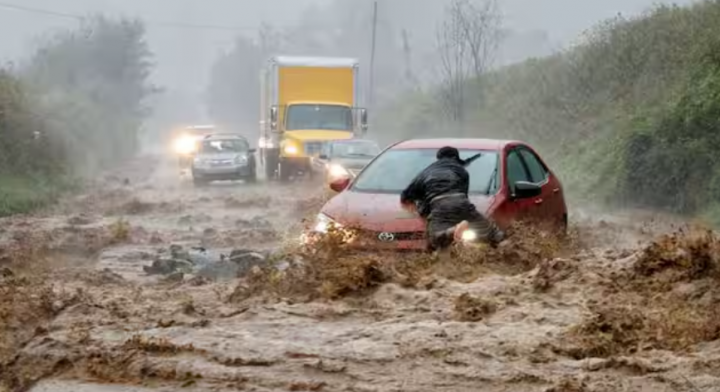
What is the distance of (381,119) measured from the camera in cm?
5862

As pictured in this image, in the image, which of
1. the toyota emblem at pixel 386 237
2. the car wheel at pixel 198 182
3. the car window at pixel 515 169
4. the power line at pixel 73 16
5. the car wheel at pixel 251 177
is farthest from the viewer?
the power line at pixel 73 16

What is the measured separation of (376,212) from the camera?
9898 millimetres

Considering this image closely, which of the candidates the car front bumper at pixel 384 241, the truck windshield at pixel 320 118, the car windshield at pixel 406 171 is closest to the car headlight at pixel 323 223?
the car front bumper at pixel 384 241

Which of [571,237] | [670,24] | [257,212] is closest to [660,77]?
[670,24]

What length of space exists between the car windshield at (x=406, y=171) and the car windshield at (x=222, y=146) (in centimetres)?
2269

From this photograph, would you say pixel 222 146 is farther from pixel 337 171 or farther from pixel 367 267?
pixel 367 267

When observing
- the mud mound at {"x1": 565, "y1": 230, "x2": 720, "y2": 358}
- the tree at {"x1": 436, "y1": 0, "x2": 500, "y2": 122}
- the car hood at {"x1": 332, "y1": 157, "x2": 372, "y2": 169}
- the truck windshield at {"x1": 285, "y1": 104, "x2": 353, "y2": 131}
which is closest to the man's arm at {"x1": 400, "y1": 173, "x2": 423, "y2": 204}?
the mud mound at {"x1": 565, "y1": 230, "x2": 720, "y2": 358}

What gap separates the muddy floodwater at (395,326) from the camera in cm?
623

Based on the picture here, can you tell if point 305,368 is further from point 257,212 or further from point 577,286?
point 257,212

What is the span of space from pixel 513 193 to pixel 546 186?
4.10ft

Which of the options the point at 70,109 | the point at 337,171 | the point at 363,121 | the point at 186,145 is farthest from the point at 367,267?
the point at 70,109

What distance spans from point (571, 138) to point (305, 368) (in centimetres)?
2462

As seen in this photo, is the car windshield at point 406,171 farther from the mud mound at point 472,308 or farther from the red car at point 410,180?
the mud mound at point 472,308

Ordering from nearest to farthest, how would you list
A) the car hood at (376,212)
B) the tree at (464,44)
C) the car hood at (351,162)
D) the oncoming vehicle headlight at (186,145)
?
the car hood at (376,212), the car hood at (351,162), the oncoming vehicle headlight at (186,145), the tree at (464,44)
